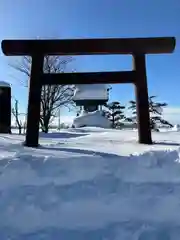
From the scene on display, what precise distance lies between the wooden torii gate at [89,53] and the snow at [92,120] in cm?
2039

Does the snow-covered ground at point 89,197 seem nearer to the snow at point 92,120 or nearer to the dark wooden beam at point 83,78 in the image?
the dark wooden beam at point 83,78

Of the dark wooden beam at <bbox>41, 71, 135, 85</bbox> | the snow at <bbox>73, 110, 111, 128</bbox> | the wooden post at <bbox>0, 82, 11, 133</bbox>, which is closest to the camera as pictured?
the dark wooden beam at <bbox>41, 71, 135, 85</bbox>

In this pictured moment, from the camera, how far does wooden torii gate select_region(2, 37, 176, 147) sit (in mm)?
6402

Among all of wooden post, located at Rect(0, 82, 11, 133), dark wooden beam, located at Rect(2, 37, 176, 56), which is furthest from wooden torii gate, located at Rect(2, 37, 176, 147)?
wooden post, located at Rect(0, 82, 11, 133)

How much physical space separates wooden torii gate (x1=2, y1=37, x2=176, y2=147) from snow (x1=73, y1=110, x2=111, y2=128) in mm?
20387

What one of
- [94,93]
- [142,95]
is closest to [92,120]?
[94,93]

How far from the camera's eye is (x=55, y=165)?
4.47 m

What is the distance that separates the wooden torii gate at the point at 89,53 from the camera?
6402 millimetres

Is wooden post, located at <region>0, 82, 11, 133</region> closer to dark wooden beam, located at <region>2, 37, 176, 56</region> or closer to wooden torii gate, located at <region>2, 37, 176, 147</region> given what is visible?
wooden torii gate, located at <region>2, 37, 176, 147</region>

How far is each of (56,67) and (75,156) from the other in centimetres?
1831

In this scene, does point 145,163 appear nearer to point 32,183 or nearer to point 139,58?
point 32,183

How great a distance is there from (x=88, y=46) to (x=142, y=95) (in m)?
1.41

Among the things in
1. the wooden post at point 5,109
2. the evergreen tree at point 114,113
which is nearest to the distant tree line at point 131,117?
the evergreen tree at point 114,113

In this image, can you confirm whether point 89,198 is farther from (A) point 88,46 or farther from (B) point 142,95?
(A) point 88,46
